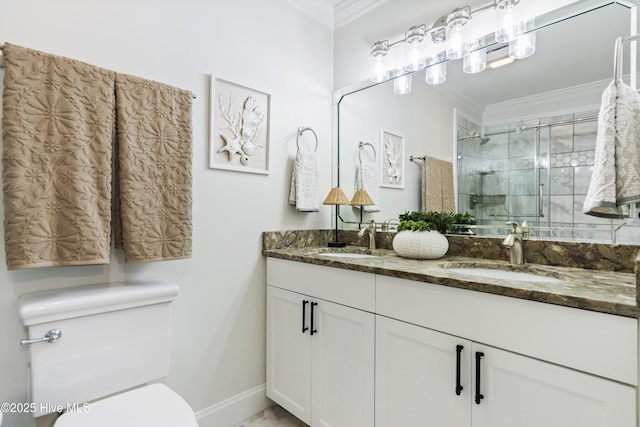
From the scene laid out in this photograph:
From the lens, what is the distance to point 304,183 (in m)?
1.93

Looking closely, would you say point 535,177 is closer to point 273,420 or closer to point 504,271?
point 504,271

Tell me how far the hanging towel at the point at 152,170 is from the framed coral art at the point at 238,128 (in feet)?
0.72

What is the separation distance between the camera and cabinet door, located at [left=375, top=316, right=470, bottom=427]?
1029mm

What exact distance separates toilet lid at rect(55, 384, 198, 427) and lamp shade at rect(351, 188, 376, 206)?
54.5 inches

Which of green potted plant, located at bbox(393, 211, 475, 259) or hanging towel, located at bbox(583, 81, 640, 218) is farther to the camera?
green potted plant, located at bbox(393, 211, 475, 259)

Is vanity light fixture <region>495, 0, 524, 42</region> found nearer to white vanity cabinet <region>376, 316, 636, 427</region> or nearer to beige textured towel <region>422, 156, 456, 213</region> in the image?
beige textured towel <region>422, 156, 456, 213</region>

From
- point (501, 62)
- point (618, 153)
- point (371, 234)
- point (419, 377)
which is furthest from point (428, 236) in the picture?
point (501, 62)

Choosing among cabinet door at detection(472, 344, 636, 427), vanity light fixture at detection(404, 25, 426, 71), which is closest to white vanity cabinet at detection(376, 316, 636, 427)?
cabinet door at detection(472, 344, 636, 427)

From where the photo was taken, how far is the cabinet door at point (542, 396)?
77 centimetres

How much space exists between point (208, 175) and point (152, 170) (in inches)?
12.7

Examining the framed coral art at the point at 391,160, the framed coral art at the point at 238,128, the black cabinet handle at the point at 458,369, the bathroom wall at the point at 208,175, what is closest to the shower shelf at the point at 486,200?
the framed coral art at the point at 391,160

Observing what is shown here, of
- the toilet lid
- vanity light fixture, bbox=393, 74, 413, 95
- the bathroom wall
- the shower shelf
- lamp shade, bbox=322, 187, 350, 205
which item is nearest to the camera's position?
the toilet lid

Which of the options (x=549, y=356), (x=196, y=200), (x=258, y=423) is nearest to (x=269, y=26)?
(x=196, y=200)

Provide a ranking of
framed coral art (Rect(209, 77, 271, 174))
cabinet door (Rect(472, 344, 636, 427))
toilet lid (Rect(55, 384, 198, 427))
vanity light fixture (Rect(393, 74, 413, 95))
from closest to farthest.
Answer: cabinet door (Rect(472, 344, 636, 427)) → toilet lid (Rect(55, 384, 198, 427)) → framed coral art (Rect(209, 77, 271, 174)) → vanity light fixture (Rect(393, 74, 413, 95))
